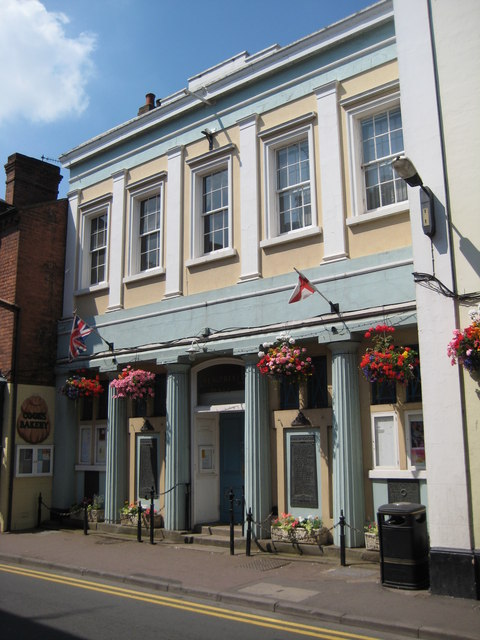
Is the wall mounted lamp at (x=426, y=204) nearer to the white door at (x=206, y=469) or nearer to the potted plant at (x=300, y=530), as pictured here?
the potted plant at (x=300, y=530)

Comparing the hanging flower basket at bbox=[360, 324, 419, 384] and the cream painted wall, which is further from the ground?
the hanging flower basket at bbox=[360, 324, 419, 384]

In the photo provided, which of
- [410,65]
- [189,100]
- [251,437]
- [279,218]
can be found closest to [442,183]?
[410,65]

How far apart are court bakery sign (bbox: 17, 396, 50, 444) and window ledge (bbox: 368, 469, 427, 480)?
8.64 metres

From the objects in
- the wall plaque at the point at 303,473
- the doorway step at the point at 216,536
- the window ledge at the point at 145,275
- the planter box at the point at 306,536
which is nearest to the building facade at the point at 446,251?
the planter box at the point at 306,536

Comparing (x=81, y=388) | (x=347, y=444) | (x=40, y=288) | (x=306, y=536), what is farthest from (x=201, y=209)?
(x=306, y=536)

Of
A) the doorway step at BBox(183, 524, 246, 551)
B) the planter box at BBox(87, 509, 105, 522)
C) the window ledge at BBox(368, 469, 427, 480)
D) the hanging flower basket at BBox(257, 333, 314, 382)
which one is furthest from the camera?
the planter box at BBox(87, 509, 105, 522)

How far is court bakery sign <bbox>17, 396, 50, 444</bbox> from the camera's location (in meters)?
15.3

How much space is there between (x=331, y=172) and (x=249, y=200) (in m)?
1.92

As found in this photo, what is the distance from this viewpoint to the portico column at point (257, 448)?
1162 centimetres

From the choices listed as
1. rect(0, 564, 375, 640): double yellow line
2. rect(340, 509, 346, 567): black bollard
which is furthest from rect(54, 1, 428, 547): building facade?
rect(0, 564, 375, 640): double yellow line

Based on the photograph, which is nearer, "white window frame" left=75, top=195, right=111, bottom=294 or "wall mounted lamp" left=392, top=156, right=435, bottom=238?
"wall mounted lamp" left=392, top=156, right=435, bottom=238

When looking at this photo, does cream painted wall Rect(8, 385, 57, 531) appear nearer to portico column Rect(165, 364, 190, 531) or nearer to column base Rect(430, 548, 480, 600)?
portico column Rect(165, 364, 190, 531)

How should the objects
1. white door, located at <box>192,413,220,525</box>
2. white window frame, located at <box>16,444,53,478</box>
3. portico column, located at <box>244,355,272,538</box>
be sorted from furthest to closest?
white window frame, located at <box>16,444,53,478</box> → white door, located at <box>192,413,220,525</box> → portico column, located at <box>244,355,272,538</box>

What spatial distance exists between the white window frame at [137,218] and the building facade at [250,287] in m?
0.05
